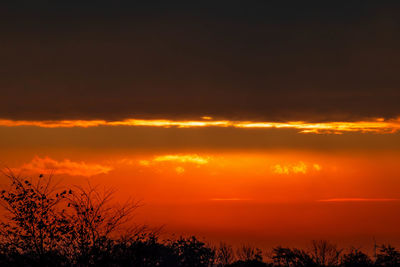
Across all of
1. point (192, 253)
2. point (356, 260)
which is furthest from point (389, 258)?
point (192, 253)

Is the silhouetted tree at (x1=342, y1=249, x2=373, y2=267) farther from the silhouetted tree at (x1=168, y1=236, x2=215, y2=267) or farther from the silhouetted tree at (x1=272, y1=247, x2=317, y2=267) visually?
the silhouetted tree at (x1=168, y1=236, x2=215, y2=267)

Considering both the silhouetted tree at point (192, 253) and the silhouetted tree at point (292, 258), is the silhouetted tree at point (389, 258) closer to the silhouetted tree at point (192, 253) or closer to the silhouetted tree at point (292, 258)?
the silhouetted tree at point (292, 258)

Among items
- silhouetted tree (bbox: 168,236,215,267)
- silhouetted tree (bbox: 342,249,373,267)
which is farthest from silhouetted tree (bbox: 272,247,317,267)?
silhouetted tree (bbox: 168,236,215,267)

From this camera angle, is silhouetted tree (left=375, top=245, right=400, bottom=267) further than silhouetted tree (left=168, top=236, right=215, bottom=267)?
No

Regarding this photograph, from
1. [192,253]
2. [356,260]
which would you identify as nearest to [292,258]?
[356,260]

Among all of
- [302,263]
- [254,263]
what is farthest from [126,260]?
[254,263]

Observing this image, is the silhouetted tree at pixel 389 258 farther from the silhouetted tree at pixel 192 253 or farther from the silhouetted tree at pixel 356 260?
the silhouetted tree at pixel 192 253

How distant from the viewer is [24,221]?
127 ft

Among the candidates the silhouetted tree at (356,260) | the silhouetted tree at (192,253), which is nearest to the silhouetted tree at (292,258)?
the silhouetted tree at (356,260)

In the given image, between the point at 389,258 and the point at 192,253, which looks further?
the point at 192,253

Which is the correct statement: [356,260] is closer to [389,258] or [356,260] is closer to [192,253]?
[389,258]

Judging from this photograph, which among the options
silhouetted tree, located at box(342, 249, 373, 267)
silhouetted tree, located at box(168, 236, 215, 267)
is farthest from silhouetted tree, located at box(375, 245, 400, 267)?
silhouetted tree, located at box(168, 236, 215, 267)

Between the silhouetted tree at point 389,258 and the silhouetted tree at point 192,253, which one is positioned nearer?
the silhouetted tree at point 389,258

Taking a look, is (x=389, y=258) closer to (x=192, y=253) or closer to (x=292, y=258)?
(x=292, y=258)
